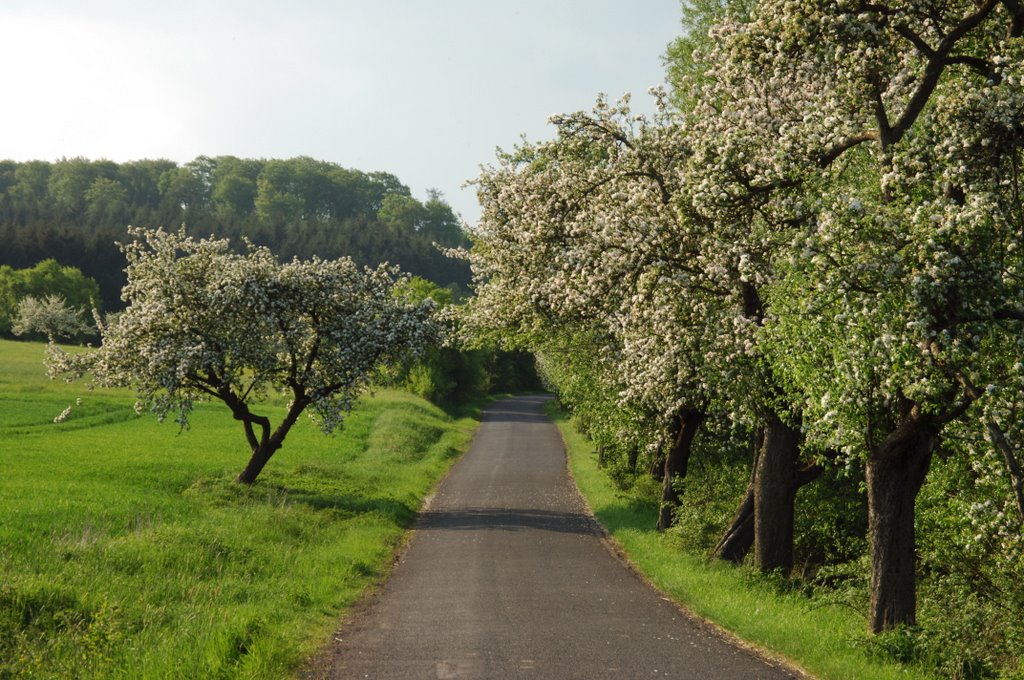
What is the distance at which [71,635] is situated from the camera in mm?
12750

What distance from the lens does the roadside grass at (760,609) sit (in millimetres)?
12031

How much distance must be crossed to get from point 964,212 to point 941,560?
26.8ft

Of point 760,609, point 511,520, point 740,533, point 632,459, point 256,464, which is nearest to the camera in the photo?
point 760,609

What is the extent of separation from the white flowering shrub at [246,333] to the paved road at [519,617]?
5.68 m

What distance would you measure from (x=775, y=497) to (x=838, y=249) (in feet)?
30.3

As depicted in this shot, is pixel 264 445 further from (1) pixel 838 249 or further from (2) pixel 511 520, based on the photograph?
(1) pixel 838 249

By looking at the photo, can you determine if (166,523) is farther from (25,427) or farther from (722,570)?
(25,427)

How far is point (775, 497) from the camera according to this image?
19062 millimetres

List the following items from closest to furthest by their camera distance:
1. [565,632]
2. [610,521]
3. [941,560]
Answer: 1. [565,632]
2. [941,560]
3. [610,521]

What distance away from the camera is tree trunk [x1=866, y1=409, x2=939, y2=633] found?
13.4 metres

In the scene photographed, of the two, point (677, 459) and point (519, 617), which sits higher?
point (677, 459)

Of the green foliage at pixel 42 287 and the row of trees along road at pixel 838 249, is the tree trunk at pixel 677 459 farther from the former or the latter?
the green foliage at pixel 42 287

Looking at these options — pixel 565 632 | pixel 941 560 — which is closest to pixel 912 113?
pixel 941 560

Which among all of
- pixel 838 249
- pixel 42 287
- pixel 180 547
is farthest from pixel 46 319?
pixel 838 249
